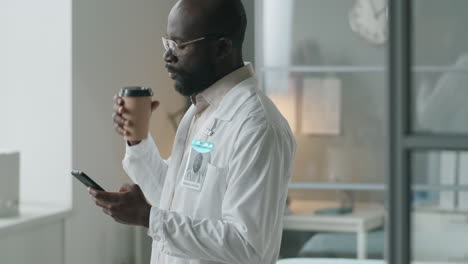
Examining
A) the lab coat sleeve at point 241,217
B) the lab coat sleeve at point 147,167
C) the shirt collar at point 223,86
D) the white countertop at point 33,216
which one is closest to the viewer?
the lab coat sleeve at point 241,217

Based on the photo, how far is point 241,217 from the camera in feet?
5.15

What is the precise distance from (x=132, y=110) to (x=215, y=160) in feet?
0.78

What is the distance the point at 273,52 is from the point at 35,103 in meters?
1.51

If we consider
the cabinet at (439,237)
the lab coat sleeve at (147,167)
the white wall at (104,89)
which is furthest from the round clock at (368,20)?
the cabinet at (439,237)

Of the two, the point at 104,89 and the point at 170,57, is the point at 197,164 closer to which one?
the point at 170,57

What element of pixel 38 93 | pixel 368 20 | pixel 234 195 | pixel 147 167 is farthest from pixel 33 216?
pixel 368 20

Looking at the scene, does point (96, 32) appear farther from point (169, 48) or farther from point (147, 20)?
point (169, 48)

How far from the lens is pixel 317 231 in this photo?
4.53 metres

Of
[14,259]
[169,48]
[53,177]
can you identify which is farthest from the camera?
[53,177]

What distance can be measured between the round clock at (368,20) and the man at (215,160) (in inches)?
105

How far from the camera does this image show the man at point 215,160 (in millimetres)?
1596

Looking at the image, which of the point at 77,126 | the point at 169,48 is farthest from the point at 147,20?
the point at 169,48

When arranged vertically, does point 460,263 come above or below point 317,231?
above

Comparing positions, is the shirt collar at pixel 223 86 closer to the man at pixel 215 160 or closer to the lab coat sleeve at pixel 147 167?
the man at pixel 215 160
